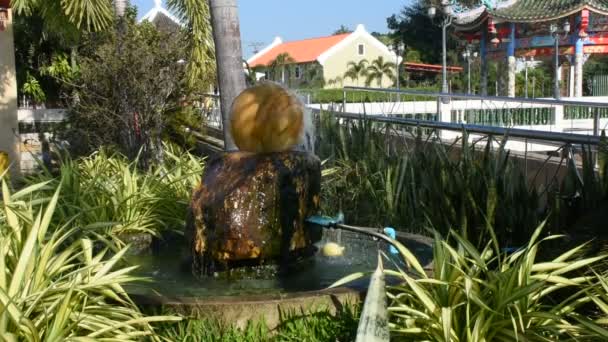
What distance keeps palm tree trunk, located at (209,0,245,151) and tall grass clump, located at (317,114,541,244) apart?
1.59 meters

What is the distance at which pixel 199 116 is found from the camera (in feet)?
46.2

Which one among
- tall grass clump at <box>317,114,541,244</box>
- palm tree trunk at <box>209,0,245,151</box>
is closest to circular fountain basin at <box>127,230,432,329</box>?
tall grass clump at <box>317,114,541,244</box>

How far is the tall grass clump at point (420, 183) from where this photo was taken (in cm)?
581

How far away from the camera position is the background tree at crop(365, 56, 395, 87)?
6147 centimetres

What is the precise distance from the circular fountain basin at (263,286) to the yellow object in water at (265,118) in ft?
2.94

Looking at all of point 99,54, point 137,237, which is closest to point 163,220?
point 137,237

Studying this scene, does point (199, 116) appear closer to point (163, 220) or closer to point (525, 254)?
point (163, 220)

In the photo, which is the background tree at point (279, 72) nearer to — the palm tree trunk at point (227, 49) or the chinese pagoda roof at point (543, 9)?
the palm tree trunk at point (227, 49)

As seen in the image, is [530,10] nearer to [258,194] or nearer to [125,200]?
[125,200]

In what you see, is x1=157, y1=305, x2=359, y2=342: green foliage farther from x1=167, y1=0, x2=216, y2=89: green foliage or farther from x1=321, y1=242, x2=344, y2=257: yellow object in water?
x1=167, y1=0, x2=216, y2=89: green foliage

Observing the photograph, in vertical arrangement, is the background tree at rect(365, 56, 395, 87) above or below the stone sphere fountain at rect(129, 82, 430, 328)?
above

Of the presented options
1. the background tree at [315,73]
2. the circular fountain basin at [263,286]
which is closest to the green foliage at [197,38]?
the circular fountain basin at [263,286]

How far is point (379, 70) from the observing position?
202 ft

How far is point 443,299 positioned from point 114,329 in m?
1.58
